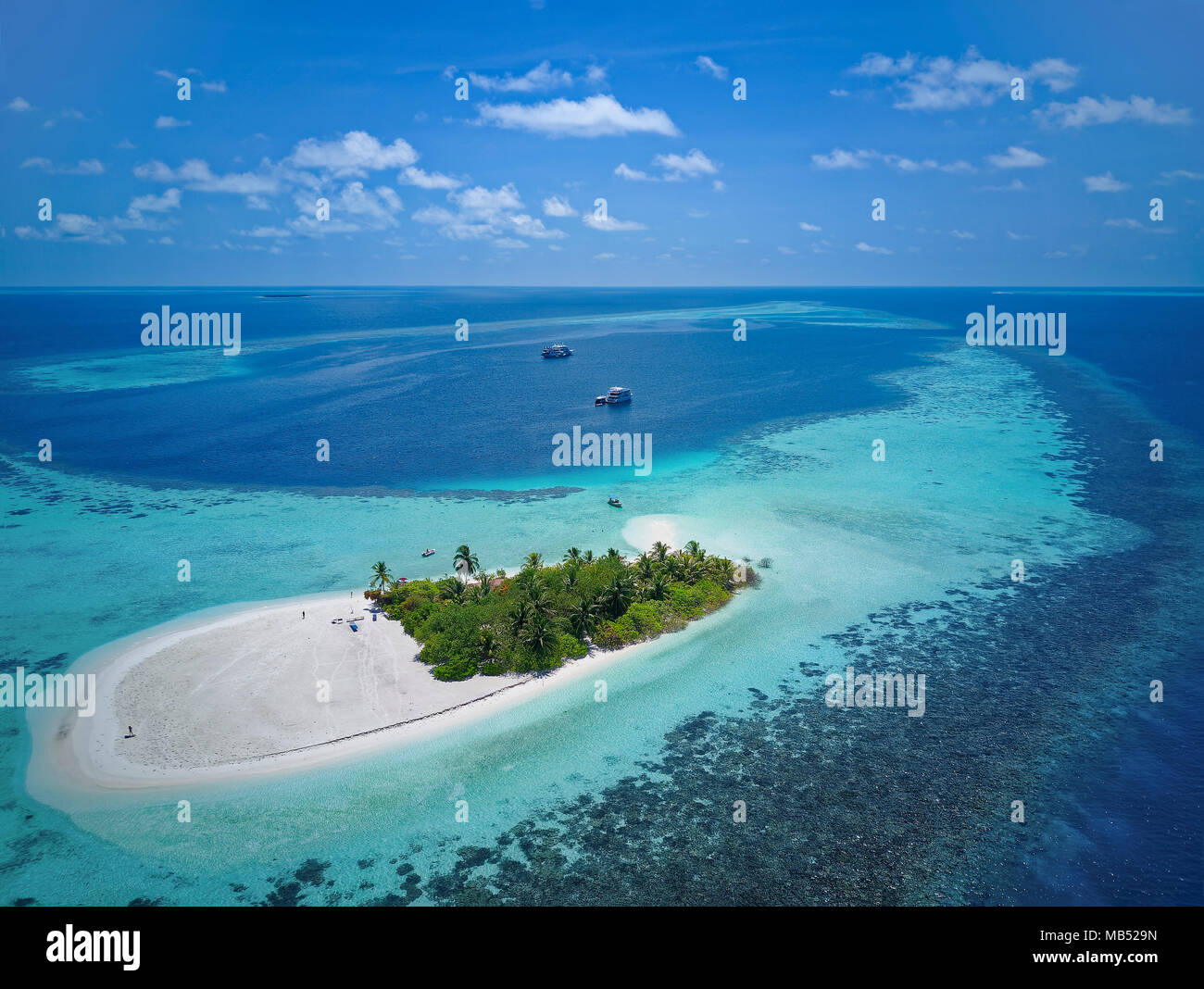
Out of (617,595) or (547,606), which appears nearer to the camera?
(547,606)

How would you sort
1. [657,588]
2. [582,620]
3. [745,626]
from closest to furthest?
1. [582,620]
2. [745,626]
3. [657,588]

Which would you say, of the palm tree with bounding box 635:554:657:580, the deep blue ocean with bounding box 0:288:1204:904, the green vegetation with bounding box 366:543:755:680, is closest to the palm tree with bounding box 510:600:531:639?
the green vegetation with bounding box 366:543:755:680

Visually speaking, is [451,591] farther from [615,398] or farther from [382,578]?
[615,398]

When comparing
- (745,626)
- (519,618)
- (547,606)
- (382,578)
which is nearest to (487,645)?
(519,618)

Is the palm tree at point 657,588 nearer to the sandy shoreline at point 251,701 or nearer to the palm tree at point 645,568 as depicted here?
the palm tree at point 645,568

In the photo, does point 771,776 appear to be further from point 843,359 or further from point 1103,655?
point 843,359
